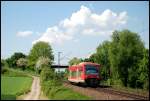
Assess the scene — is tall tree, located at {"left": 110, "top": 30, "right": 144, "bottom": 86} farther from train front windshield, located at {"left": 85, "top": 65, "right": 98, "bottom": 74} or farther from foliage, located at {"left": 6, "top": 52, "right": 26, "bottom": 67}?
foliage, located at {"left": 6, "top": 52, "right": 26, "bottom": 67}

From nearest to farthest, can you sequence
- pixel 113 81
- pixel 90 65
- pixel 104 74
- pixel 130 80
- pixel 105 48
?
pixel 90 65 < pixel 130 80 < pixel 113 81 < pixel 104 74 < pixel 105 48

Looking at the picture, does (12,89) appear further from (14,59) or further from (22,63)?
(14,59)

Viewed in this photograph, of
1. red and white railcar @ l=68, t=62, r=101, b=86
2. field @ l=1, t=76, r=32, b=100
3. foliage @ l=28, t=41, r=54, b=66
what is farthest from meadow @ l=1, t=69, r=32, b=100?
foliage @ l=28, t=41, r=54, b=66

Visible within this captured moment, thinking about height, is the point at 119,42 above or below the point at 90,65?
above

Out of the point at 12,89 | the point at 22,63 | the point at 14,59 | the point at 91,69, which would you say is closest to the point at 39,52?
the point at 22,63

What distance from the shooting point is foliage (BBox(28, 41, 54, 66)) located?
13588 cm

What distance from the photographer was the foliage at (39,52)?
136m

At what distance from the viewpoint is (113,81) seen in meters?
64.1

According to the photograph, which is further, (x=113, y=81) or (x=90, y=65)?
(x=113, y=81)

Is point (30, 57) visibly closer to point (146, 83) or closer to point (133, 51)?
point (133, 51)

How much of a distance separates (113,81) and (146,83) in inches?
584

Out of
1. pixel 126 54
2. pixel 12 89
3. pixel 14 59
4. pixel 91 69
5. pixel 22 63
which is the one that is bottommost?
pixel 12 89

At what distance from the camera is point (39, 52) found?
451 feet

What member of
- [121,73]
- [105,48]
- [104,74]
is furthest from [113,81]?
[105,48]
